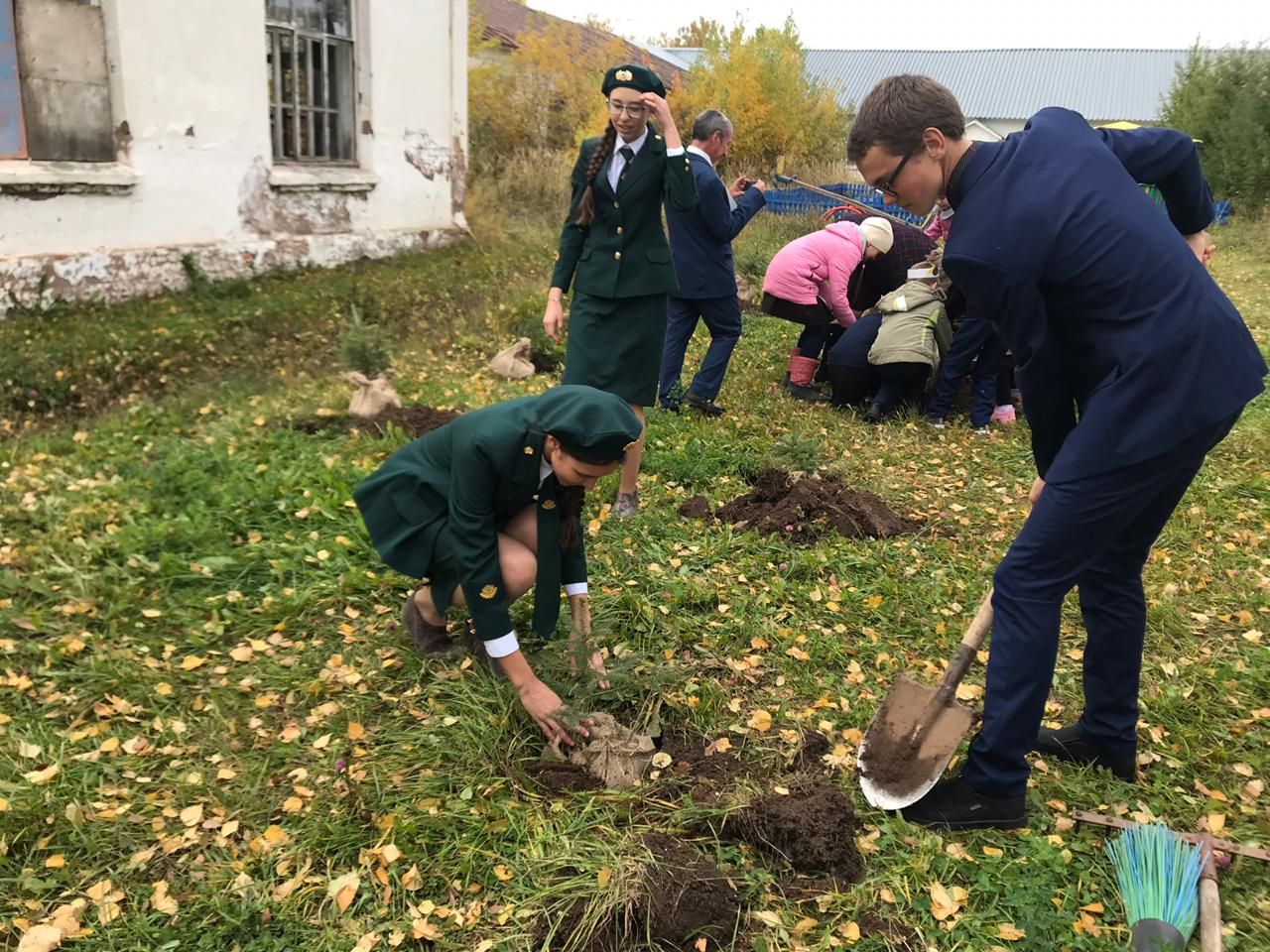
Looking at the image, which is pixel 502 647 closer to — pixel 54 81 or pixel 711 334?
pixel 711 334

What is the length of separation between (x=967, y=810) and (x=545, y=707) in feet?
3.88

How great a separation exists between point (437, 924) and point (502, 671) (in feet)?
2.94

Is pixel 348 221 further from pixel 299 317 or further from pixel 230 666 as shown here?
pixel 230 666

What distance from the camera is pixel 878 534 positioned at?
14.4ft

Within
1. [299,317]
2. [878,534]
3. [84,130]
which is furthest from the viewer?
[299,317]

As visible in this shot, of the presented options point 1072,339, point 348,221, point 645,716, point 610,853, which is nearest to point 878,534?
point 645,716

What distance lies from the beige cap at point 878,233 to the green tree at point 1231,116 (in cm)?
1933

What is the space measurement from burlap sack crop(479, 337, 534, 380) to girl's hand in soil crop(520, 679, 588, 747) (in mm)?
4400

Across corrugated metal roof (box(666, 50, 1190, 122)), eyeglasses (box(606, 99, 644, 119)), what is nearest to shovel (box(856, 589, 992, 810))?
eyeglasses (box(606, 99, 644, 119))

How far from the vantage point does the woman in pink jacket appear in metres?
6.56

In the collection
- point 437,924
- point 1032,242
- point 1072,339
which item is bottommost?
point 437,924

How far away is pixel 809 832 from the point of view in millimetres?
2414

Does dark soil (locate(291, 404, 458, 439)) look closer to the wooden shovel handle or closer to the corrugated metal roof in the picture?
the wooden shovel handle

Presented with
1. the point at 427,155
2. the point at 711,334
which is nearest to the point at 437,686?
the point at 711,334
